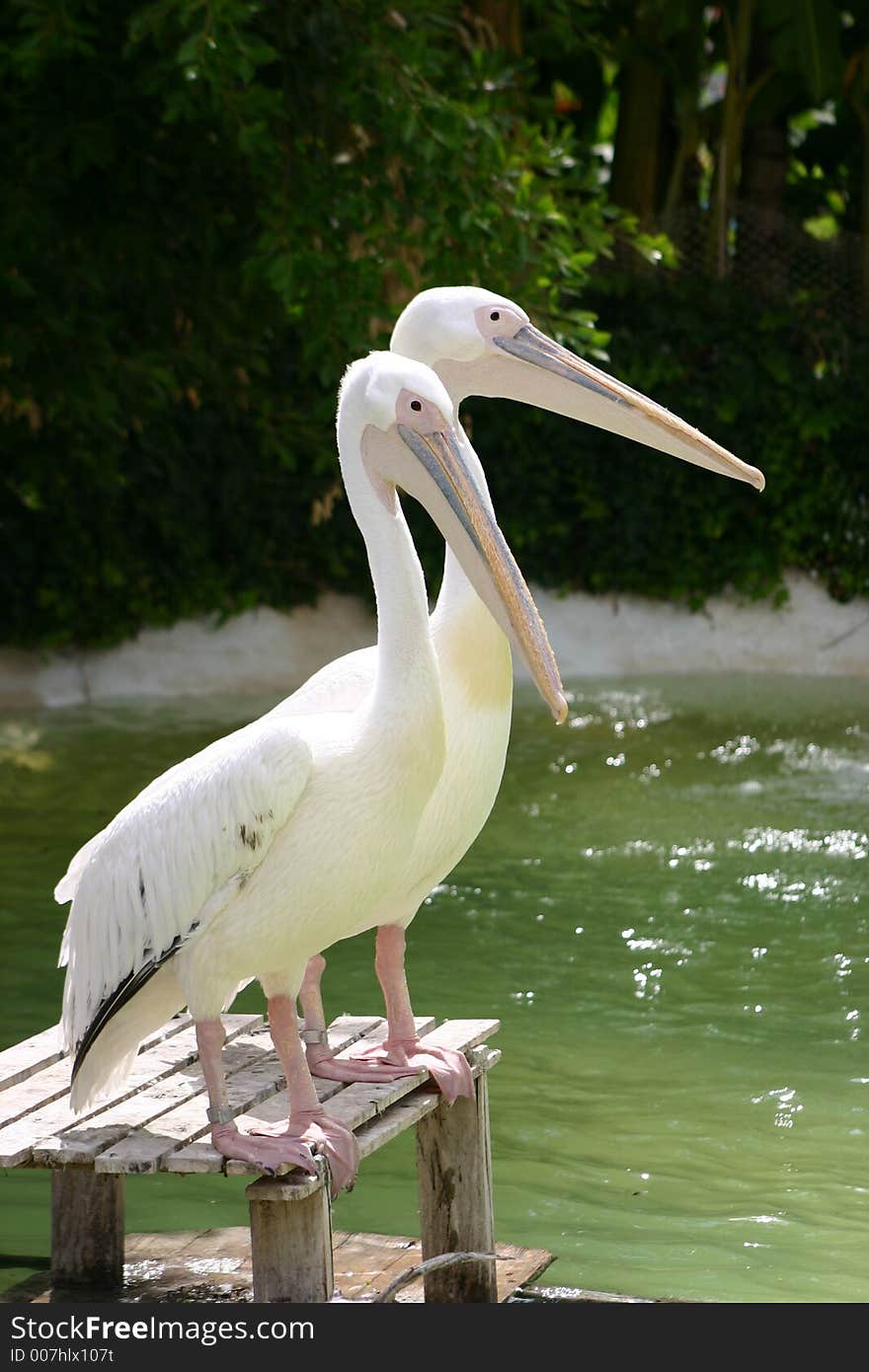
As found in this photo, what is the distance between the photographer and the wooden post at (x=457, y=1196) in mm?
Result: 3510

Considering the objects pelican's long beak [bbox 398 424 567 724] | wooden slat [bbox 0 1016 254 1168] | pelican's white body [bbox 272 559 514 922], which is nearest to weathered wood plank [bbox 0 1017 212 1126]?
wooden slat [bbox 0 1016 254 1168]

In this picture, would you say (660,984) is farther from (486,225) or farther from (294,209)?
(294,209)

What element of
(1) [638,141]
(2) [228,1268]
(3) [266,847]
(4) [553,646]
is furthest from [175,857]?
(1) [638,141]

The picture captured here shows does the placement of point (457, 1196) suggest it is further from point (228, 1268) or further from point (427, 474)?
point (427, 474)

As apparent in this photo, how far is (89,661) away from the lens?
11094 millimetres

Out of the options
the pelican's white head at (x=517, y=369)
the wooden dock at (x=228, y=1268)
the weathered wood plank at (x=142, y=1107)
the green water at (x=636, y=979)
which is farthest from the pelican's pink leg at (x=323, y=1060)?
the pelican's white head at (x=517, y=369)

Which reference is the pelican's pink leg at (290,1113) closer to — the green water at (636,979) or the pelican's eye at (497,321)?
the green water at (636,979)

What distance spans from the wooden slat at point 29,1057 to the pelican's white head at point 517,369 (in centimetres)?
147

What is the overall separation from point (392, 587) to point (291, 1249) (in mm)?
1082

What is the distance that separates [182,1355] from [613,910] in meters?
3.83

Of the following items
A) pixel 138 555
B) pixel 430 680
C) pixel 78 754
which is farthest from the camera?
pixel 138 555

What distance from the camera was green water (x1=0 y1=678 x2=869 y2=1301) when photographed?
4020 mm

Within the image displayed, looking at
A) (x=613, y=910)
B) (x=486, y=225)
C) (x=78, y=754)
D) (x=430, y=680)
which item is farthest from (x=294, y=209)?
(x=430, y=680)

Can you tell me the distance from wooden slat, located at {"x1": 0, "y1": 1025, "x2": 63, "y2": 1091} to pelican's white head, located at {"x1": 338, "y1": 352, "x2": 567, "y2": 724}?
1118 millimetres
